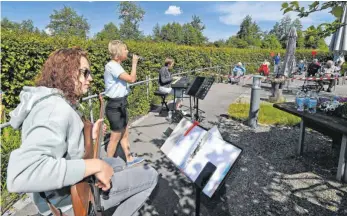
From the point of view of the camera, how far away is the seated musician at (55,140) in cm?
140

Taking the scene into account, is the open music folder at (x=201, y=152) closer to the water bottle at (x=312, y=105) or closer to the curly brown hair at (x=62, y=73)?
the curly brown hair at (x=62, y=73)

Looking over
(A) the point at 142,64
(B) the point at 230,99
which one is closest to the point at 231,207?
(A) the point at 142,64

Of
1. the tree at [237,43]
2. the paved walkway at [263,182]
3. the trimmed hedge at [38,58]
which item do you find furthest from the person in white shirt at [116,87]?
the tree at [237,43]

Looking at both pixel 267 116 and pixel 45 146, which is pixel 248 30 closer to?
pixel 267 116

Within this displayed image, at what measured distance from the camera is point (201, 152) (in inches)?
92.0

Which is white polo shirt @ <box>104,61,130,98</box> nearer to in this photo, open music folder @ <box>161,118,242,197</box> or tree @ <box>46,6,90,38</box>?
open music folder @ <box>161,118,242,197</box>

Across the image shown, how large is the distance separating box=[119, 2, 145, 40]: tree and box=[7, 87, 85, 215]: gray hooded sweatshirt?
10003 centimetres

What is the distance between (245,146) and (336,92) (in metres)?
10.3

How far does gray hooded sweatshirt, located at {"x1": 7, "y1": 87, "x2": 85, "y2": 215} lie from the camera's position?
4.58ft

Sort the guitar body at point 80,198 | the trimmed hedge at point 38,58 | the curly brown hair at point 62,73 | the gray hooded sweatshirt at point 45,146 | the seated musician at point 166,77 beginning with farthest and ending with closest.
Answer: the seated musician at point 166,77 < the trimmed hedge at point 38,58 < the curly brown hair at point 62,73 < the guitar body at point 80,198 < the gray hooded sweatshirt at point 45,146

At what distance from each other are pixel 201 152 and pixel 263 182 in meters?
2.09

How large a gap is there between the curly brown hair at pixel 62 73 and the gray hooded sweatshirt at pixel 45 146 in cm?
10

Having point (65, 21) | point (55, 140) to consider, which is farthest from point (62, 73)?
point (65, 21)

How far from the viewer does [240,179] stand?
3994 mm
